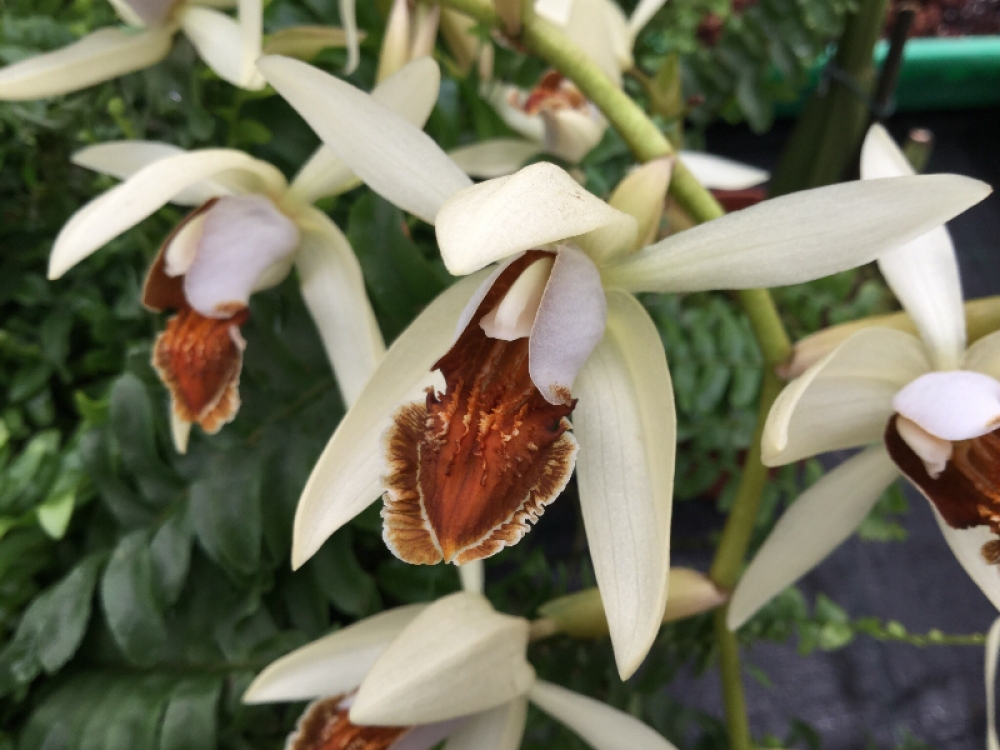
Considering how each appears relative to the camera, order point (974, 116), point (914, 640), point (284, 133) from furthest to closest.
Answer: point (974, 116) < point (914, 640) < point (284, 133)

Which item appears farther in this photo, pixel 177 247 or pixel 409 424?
pixel 177 247

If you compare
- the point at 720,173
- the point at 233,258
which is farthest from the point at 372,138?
the point at 720,173

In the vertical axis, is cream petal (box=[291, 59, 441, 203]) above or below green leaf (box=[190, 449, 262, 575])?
above

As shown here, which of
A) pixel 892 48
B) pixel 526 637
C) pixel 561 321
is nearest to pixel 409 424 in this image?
pixel 561 321

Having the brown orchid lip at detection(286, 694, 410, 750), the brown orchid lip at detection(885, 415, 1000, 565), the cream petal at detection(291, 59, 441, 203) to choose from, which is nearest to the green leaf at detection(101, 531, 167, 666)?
the brown orchid lip at detection(286, 694, 410, 750)

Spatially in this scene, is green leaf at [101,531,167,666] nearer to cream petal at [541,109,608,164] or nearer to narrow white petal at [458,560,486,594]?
narrow white petal at [458,560,486,594]

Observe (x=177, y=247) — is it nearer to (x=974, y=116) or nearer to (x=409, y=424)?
(x=409, y=424)
